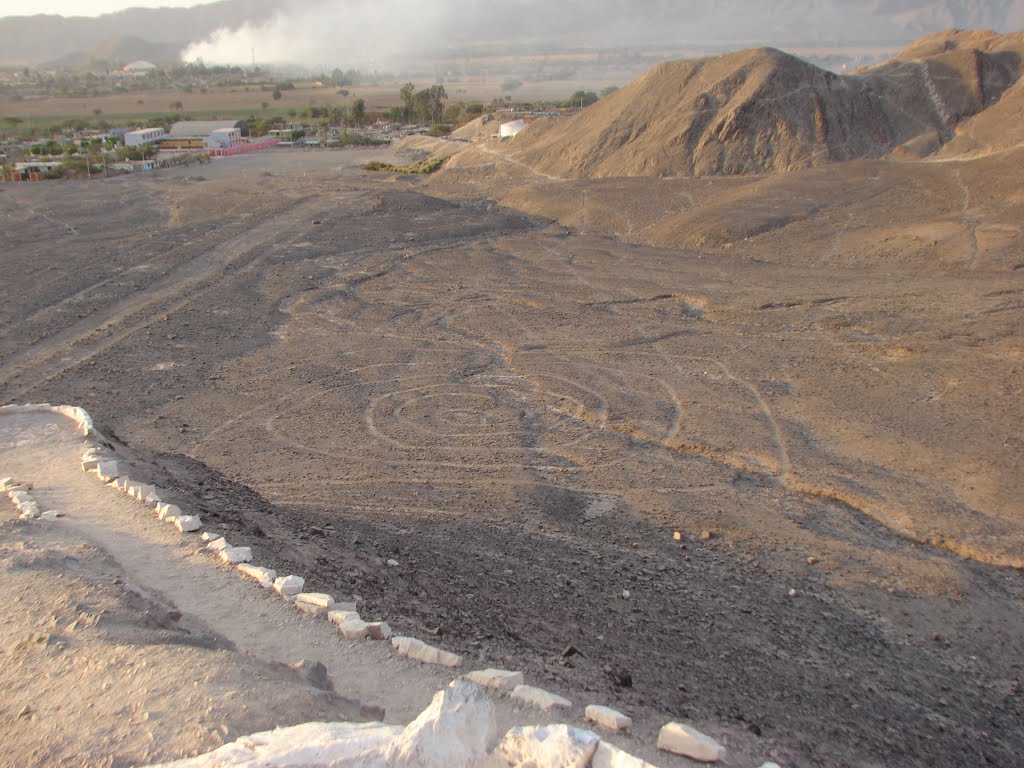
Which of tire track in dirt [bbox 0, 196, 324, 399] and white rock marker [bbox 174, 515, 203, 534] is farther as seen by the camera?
tire track in dirt [bbox 0, 196, 324, 399]

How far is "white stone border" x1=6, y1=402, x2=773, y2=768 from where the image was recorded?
17.3 feet

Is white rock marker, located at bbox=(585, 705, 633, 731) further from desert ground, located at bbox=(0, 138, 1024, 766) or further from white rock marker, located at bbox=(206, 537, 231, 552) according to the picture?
white rock marker, located at bbox=(206, 537, 231, 552)

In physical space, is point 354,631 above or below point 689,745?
below

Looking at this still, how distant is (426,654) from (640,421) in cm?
943

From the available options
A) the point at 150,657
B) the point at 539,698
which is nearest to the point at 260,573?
the point at 150,657

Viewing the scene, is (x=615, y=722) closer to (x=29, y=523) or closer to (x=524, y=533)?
(x=524, y=533)

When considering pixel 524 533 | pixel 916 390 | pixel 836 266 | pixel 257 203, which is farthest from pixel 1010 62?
pixel 524 533

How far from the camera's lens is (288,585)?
8250 millimetres

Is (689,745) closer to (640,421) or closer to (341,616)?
(341,616)

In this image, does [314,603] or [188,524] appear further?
[188,524]

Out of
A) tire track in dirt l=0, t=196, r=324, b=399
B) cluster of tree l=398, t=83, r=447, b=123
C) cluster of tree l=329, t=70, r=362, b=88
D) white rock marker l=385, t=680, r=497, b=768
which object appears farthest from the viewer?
cluster of tree l=329, t=70, r=362, b=88

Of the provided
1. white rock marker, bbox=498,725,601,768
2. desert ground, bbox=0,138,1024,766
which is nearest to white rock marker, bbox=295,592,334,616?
desert ground, bbox=0,138,1024,766

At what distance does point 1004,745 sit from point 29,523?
33.8ft

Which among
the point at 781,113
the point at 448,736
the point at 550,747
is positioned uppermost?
the point at 781,113
